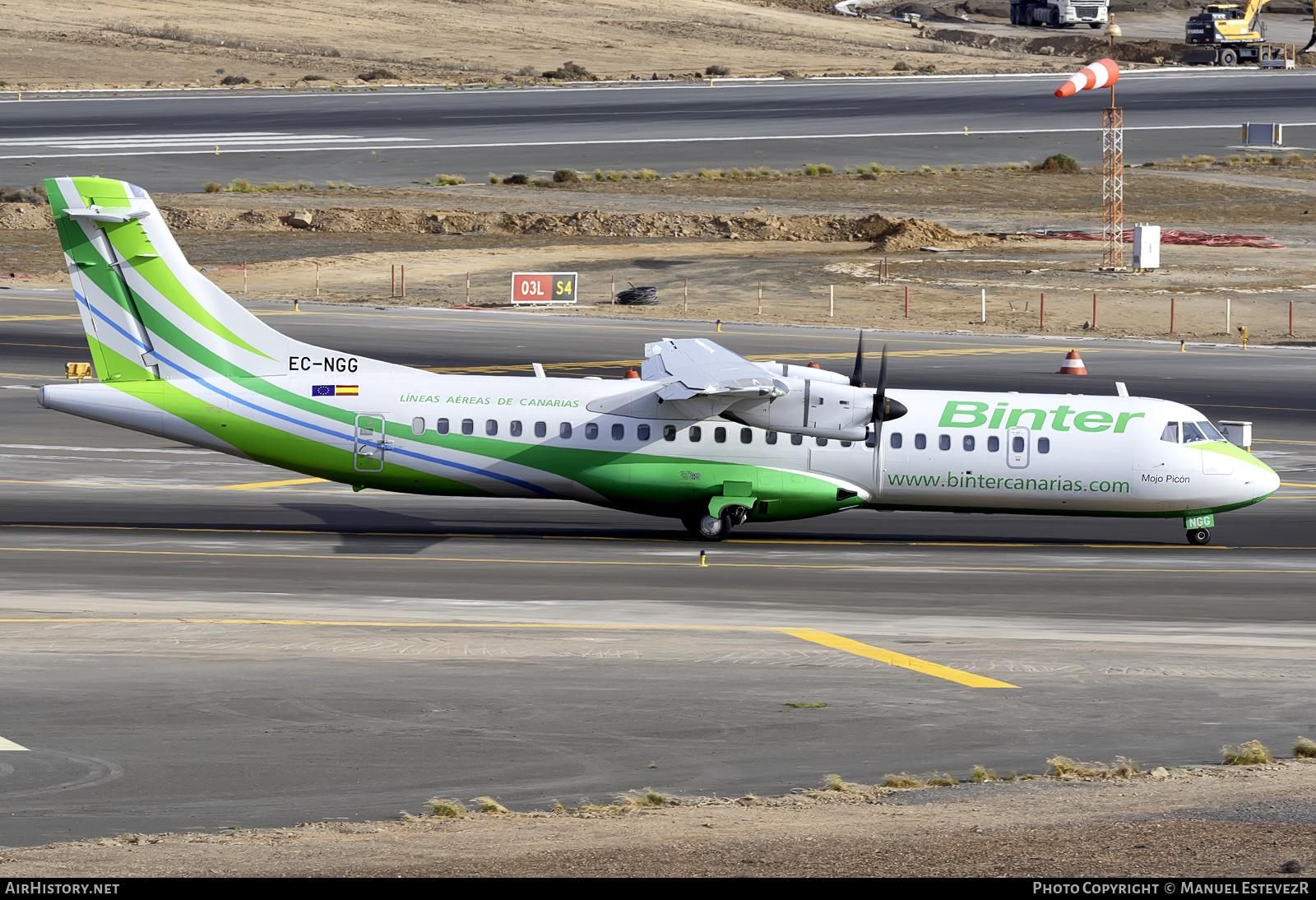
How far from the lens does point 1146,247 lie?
75438 mm

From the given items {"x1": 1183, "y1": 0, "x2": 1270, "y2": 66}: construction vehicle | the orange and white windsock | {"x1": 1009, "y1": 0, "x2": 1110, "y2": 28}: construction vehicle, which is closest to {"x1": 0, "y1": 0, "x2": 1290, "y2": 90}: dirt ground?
{"x1": 1009, "y1": 0, "x2": 1110, "y2": 28}: construction vehicle

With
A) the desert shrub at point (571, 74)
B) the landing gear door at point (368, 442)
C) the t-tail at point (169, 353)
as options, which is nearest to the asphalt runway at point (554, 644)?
the landing gear door at point (368, 442)

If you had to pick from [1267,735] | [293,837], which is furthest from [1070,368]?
[293,837]

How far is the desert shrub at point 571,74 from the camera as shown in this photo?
156 metres

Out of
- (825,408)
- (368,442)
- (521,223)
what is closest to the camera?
(825,408)

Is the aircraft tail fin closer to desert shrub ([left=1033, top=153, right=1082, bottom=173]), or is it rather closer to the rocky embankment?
the rocky embankment

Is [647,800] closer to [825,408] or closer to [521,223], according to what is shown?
[825,408]

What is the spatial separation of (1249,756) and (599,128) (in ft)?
350

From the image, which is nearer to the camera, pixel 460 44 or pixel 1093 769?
pixel 1093 769

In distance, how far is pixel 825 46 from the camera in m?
185

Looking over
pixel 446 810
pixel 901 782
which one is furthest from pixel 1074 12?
pixel 446 810

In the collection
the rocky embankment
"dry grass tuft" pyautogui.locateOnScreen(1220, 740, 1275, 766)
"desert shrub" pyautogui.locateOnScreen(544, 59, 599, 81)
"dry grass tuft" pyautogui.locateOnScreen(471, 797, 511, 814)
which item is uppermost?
"desert shrub" pyautogui.locateOnScreen(544, 59, 599, 81)

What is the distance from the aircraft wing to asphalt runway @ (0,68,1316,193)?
6968 cm

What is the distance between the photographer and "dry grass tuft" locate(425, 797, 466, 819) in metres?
15.3
